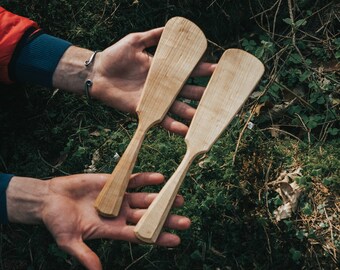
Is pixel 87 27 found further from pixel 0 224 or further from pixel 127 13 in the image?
pixel 0 224

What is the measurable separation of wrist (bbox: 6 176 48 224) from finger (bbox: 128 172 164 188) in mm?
333

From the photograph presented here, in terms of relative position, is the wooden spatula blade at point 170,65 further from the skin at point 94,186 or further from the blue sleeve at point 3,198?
the blue sleeve at point 3,198

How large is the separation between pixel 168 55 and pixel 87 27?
63cm

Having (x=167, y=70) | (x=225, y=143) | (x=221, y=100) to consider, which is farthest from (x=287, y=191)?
(x=167, y=70)

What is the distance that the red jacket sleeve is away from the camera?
7.20 feet

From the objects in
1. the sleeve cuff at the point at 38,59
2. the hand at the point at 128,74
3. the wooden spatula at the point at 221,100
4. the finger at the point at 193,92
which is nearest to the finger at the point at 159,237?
the wooden spatula at the point at 221,100

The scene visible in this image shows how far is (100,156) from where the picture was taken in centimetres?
226

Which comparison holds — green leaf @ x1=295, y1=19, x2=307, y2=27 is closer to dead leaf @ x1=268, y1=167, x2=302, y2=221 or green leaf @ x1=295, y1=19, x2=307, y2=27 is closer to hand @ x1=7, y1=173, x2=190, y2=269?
dead leaf @ x1=268, y1=167, x2=302, y2=221

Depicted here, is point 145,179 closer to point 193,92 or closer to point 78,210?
point 78,210

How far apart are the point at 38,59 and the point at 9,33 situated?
162 millimetres

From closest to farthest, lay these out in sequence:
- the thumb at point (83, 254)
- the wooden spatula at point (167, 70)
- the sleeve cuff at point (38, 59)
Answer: the thumb at point (83, 254) → the wooden spatula at point (167, 70) → the sleeve cuff at point (38, 59)

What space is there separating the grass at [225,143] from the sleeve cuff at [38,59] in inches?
6.8

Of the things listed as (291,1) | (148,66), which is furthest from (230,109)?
(291,1)

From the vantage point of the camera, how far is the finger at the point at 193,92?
2129 mm
